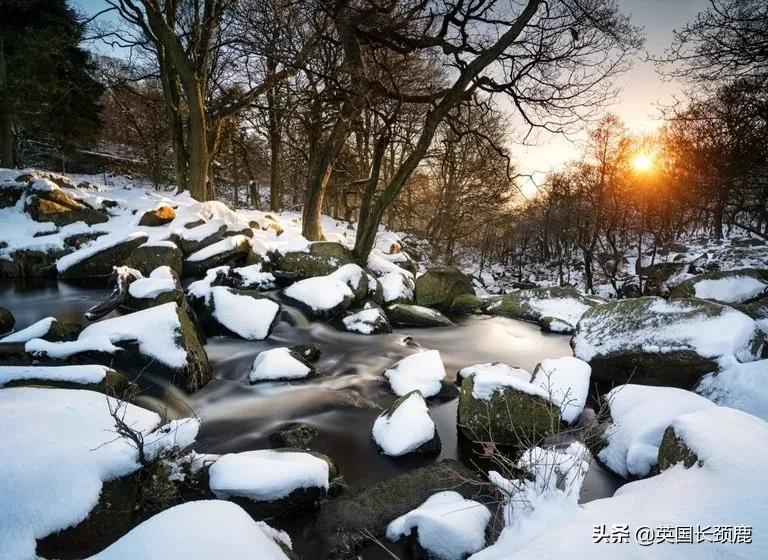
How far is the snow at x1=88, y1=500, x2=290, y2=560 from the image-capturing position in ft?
5.87

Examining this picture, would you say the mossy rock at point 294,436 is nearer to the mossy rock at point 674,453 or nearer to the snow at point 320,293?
the mossy rock at point 674,453

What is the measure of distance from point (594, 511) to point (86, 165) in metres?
34.1

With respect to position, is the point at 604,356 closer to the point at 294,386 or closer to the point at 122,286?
the point at 294,386

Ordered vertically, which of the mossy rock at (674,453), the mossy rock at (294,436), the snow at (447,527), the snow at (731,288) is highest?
the snow at (731,288)

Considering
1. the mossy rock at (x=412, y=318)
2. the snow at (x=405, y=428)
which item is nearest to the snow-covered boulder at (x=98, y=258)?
the mossy rock at (x=412, y=318)

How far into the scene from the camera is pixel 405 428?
4.11m

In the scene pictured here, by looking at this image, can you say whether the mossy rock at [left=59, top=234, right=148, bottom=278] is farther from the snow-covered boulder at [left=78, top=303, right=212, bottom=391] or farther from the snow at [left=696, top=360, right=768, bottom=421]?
the snow at [left=696, top=360, right=768, bottom=421]

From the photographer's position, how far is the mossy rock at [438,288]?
35.1 feet

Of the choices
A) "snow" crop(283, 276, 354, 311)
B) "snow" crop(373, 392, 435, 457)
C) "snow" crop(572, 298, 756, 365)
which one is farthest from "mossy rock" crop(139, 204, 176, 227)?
"snow" crop(572, 298, 756, 365)

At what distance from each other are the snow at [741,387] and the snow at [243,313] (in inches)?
260

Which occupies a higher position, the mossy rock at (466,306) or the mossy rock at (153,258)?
the mossy rock at (153,258)

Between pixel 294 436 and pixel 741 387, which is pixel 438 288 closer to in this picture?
pixel 741 387

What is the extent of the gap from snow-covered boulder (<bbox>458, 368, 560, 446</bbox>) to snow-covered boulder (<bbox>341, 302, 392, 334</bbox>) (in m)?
3.66

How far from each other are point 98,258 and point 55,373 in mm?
6830
